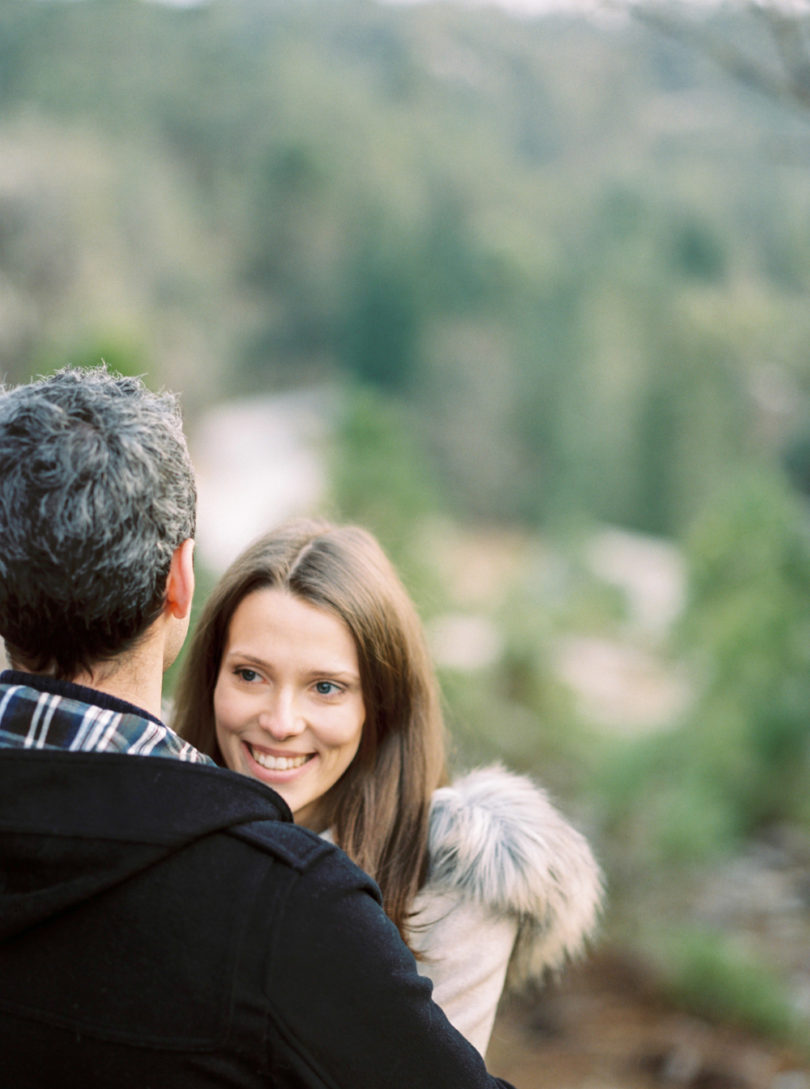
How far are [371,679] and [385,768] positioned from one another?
0.15 meters

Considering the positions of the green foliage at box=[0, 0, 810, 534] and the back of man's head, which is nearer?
the back of man's head

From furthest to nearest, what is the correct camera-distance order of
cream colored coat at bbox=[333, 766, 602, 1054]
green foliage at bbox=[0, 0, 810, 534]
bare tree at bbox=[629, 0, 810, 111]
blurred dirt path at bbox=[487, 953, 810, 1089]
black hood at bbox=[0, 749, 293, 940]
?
green foliage at bbox=[0, 0, 810, 534]
blurred dirt path at bbox=[487, 953, 810, 1089]
bare tree at bbox=[629, 0, 810, 111]
cream colored coat at bbox=[333, 766, 602, 1054]
black hood at bbox=[0, 749, 293, 940]

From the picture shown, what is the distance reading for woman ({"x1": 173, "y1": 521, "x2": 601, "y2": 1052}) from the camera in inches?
57.2

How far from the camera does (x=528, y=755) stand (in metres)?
5.12

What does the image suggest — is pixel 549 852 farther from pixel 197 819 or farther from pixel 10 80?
pixel 10 80

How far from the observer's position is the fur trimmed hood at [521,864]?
4.76 ft

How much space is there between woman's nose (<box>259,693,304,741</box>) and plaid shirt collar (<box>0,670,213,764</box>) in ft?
1.58

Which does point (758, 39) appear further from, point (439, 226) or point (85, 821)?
point (439, 226)

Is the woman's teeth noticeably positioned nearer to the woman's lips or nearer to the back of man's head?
the woman's lips

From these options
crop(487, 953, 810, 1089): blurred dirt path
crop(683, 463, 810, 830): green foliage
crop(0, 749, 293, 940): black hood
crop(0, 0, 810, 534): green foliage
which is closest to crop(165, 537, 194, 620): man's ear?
crop(0, 749, 293, 940): black hood

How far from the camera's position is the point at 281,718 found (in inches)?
57.9

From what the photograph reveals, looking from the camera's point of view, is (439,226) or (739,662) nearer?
(739,662)

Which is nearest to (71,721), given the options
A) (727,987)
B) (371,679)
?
(371,679)

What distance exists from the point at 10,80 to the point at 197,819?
551 inches
